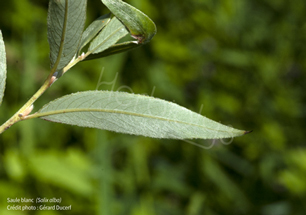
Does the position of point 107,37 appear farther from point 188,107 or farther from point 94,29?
point 188,107

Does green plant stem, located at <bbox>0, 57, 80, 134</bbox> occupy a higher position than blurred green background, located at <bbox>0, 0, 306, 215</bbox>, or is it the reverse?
green plant stem, located at <bbox>0, 57, 80, 134</bbox>

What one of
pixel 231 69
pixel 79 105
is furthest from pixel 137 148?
pixel 79 105

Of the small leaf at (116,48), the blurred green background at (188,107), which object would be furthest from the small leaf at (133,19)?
the blurred green background at (188,107)

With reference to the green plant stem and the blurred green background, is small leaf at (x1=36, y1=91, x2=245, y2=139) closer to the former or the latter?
the green plant stem

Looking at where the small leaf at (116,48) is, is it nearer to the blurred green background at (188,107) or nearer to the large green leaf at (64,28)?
the large green leaf at (64,28)

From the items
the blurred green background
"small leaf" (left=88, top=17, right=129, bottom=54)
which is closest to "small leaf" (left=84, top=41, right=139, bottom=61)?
"small leaf" (left=88, top=17, right=129, bottom=54)

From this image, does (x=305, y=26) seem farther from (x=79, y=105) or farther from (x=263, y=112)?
(x=79, y=105)
